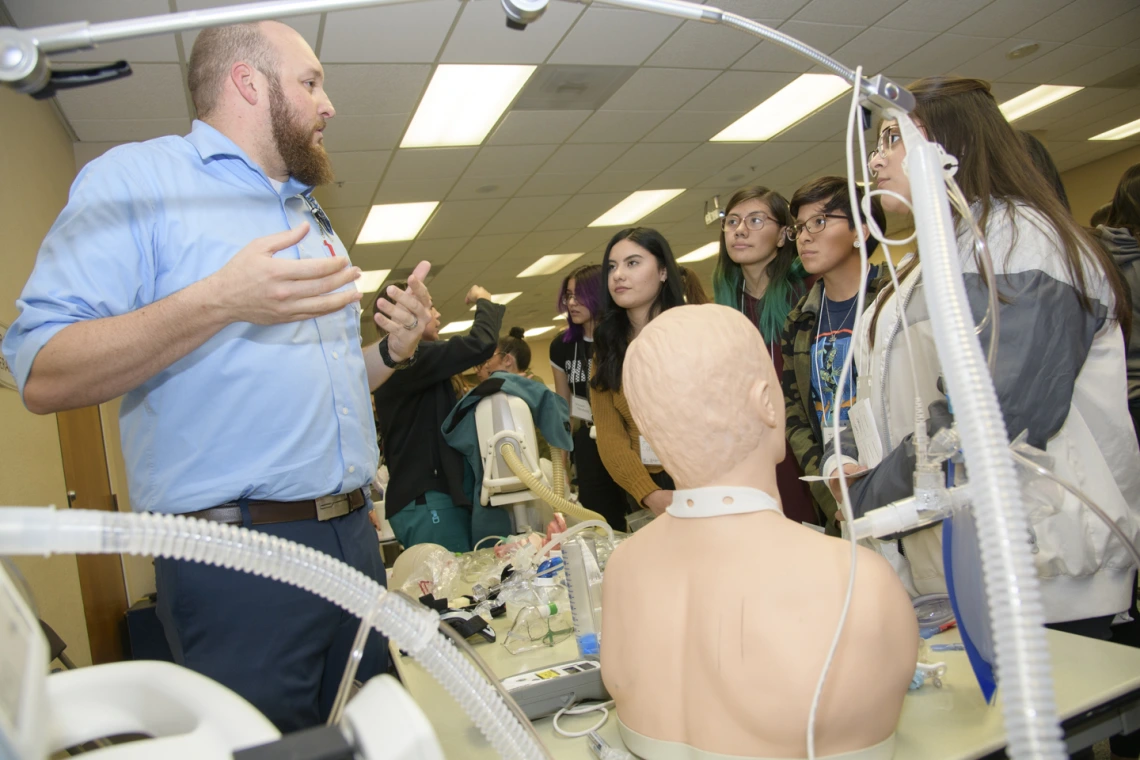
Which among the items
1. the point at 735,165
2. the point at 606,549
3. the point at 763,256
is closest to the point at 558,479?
the point at 606,549

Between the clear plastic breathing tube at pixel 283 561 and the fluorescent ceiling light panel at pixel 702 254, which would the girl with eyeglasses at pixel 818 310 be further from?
the fluorescent ceiling light panel at pixel 702 254

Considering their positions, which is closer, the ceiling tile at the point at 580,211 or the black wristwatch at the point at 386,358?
the black wristwatch at the point at 386,358

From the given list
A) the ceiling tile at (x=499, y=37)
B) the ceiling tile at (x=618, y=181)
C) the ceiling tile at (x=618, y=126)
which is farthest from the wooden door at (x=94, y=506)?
Result: the ceiling tile at (x=618, y=181)

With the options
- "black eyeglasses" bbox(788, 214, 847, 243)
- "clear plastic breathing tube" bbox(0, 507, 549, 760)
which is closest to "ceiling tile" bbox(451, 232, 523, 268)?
"black eyeglasses" bbox(788, 214, 847, 243)

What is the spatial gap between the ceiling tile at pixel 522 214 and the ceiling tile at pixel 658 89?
71.6 inches

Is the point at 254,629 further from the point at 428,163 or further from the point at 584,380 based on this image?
the point at 428,163

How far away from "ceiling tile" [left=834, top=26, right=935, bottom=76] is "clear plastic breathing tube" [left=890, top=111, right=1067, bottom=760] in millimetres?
4231

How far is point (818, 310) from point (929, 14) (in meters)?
3.01

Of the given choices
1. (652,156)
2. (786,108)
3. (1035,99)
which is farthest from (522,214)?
(1035,99)

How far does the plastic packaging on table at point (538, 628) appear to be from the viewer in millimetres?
1583

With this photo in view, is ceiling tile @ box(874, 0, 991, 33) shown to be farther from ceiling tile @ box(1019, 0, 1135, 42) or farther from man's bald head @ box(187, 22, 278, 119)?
man's bald head @ box(187, 22, 278, 119)

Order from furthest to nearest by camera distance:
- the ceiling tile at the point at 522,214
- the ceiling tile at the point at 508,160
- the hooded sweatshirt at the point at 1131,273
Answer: the ceiling tile at the point at 522,214 < the ceiling tile at the point at 508,160 < the hooded sweatshirt at the point at 1131,273

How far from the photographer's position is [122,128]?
4.19 m

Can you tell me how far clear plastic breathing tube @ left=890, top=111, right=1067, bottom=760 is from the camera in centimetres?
50
